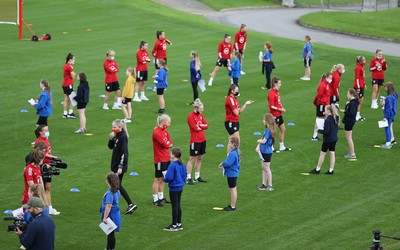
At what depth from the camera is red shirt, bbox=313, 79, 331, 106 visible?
91.9 ft

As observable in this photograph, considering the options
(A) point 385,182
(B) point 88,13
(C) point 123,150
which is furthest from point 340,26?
(C) point 123,150

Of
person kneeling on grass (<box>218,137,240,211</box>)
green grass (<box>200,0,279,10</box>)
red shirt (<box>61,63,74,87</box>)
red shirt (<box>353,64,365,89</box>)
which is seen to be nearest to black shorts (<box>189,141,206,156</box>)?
person kneeling on grass (<box>218,137,240,211</box>)

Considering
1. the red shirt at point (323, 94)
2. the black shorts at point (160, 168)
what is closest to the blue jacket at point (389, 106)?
the red shirt at point (323, 94)

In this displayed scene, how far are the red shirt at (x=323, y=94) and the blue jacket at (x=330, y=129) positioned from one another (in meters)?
4.13

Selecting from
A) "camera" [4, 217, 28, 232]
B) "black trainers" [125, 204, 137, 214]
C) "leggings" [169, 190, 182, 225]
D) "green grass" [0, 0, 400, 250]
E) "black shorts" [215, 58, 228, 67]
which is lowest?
"green grass" [0, 0, 400, 250]

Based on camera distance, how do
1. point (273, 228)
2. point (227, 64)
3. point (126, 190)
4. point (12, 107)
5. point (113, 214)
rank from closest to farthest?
1. point (113, 214)
2. point (273, 228)
3. point (126, 190)
4. point (12, 107)
5. point (227, 64)

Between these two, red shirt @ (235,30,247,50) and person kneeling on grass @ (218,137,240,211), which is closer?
person kneeling on grass @ (218,137,240,211)

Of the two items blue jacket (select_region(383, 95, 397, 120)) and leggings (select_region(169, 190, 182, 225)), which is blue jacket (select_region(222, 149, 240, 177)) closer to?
leggings (select_region(169, 190, 182, 225))

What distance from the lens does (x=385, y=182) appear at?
23.6 m

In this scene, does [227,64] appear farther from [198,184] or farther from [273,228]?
[273,228]

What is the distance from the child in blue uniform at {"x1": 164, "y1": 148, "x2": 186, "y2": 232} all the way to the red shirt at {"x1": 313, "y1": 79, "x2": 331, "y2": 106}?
9.66 metres

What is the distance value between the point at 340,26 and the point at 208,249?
39.5 meters

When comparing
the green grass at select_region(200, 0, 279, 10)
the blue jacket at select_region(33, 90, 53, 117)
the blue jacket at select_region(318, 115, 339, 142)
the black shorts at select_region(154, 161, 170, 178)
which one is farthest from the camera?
the green grass at select_region(200, 0, 279, 10)

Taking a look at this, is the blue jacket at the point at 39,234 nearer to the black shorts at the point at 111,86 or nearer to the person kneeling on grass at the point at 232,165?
the person kneeling on grass at the point at 232,165
